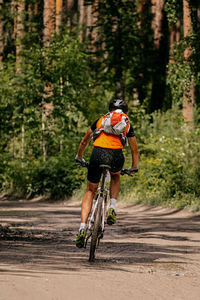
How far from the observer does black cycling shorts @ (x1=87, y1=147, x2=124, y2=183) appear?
8.10 metres

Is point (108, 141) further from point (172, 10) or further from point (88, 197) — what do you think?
point (172, 10)

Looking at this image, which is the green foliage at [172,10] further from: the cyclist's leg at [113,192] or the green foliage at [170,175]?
the cyclist's leg at [113,192]

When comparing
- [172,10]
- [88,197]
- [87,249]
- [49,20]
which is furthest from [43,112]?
[88,197]

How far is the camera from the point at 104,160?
8.09m

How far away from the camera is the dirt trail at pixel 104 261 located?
573 cm

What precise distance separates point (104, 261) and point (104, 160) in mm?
1261

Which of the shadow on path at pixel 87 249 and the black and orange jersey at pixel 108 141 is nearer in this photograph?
the shadow on path at pixel 87 249

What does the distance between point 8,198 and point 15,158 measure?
1.68m

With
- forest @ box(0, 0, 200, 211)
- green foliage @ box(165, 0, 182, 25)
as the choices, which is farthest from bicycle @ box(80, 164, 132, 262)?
green foliage @ box(165, 0, 182, 25)

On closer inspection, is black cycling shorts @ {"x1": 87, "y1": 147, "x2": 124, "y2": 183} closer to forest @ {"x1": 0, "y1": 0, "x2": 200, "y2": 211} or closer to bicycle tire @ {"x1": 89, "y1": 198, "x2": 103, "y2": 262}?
bicycle tire @ {"x1": 89, "y1": 198, "x2": 103, "y2": 262}

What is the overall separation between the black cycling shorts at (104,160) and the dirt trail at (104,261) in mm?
1119

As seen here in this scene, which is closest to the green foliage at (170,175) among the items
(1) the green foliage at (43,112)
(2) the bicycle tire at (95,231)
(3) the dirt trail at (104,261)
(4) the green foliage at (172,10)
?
(3) the dirt trail at (104,261)

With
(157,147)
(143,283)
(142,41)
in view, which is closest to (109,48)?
(142,41)

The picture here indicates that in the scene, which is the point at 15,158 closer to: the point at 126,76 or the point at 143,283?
the point at 126,76
